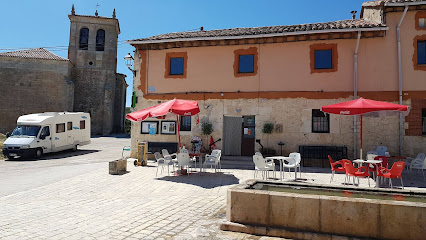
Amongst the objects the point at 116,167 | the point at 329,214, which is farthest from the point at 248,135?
the point at 329,214

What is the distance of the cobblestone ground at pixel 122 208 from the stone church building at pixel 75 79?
2745 centimetres

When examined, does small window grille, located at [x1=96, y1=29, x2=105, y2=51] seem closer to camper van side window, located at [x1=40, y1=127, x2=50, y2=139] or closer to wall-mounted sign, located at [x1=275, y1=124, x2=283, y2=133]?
camper van side window, located at [x1=40, y1=127, x2=50, y2=139]

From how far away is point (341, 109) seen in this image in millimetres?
8758

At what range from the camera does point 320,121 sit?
13.3 meters

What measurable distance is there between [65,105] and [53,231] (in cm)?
3226

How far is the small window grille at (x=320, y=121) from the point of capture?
13234 mm

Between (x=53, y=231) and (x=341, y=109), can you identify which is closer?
(x=53, y=231)

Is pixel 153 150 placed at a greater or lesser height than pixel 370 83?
lesser

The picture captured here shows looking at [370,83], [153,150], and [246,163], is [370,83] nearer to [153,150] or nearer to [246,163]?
[246,163]

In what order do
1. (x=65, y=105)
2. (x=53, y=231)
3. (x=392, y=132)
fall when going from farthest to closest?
1. (x=65, y=105)
2. (x=392, y=132)
3. (x=53, y=231)

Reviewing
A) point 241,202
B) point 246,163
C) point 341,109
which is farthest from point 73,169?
point 341,109

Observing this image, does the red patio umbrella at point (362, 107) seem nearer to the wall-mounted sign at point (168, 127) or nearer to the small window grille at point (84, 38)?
the wall-mounted sign at point (168, 127)

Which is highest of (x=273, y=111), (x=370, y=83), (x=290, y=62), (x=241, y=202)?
(x=290, y=62)

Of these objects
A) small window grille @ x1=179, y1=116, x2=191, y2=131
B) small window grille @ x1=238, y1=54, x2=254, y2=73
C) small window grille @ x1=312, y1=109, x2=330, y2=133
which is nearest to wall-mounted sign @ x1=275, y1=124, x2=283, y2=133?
small window grille @ x1=312, y1=109, x2=330, y2=133
